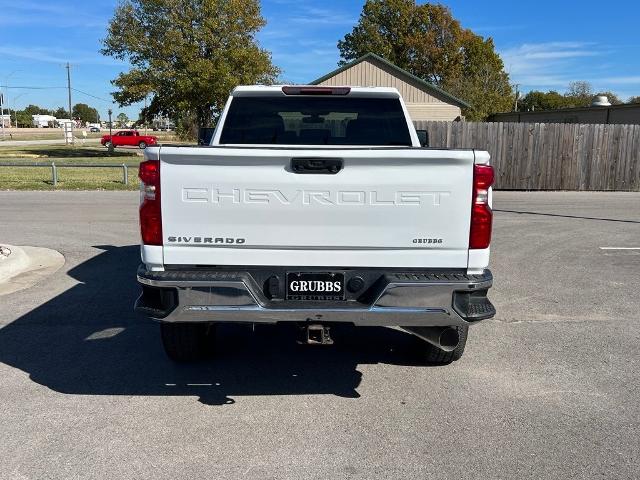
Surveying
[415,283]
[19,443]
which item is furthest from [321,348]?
[19,443]

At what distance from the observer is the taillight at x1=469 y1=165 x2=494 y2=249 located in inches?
150

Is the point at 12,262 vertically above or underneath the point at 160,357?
above

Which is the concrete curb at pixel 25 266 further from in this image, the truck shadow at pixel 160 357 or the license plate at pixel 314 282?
the license plate at pixel 314 282

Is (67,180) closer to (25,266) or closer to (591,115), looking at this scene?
(25,266)

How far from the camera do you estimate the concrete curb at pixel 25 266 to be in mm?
7597

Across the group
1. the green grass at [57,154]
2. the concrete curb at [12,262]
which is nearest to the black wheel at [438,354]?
the concrete curb at [12,262]

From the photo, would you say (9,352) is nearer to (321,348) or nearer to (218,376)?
(218,376)

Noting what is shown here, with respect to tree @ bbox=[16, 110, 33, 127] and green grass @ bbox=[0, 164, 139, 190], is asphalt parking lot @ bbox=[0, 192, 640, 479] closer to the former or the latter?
green grass @ bbox=[0, 164, 139, 190]

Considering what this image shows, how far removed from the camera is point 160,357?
5.16 metres

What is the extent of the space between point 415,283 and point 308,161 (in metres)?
0.99

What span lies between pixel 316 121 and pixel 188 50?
25.9 metres

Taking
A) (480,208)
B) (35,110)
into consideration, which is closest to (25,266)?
(480,208)

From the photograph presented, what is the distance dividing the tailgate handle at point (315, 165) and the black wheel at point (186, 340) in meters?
1.55

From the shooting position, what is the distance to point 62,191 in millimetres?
18547
